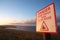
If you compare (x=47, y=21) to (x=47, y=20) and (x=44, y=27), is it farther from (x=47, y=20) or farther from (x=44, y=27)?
(x=44, y=27)

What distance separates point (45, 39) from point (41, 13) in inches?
21.6

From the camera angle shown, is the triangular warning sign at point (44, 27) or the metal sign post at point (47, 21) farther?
the triangular warning sign at point (44, 27)

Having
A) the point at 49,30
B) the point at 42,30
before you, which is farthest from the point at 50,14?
the point at 42,30

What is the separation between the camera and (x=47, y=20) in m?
2.23

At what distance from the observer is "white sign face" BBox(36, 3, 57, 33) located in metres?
2.03

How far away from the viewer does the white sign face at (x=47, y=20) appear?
2.03 meters

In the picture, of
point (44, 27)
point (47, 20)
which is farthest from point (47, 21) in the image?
point (44, 27)

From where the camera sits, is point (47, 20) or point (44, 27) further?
point (44, 27)

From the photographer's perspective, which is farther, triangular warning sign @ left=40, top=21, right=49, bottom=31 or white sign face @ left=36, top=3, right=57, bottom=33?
triangular warning sign @ left=40, top=21, right=49, bottom=31

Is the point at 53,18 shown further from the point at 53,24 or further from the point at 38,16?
→ the point at 38,16

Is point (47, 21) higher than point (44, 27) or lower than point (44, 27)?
higher

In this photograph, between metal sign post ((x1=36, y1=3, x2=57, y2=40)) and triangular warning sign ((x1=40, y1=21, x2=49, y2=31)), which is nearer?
metal sign post ((x1=36, y1=3, x2=57, y2=40))

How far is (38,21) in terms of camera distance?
263cm

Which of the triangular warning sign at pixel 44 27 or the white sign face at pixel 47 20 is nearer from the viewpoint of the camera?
the white sign face at pixel 47 20
